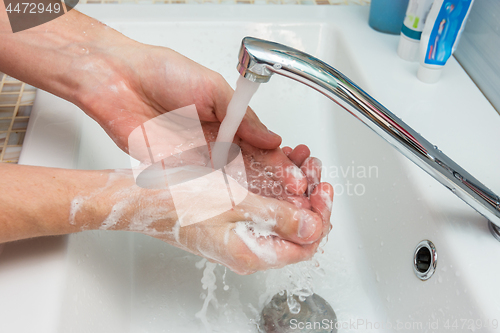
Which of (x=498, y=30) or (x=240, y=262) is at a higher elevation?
(x=498, y=30)

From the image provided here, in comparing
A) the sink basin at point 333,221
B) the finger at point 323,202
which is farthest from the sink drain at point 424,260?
the finger at point 323,202

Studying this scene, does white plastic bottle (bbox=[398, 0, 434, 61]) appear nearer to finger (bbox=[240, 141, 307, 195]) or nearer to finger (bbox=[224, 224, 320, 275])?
finger (bbox=[240, 141, 307, 195])

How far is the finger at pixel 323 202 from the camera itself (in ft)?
1.62

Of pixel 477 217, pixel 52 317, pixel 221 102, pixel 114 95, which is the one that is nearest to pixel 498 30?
pixel 477 217

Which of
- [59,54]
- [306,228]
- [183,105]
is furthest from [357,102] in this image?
[59,54]

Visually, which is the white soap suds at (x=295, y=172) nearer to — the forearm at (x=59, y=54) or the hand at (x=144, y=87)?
the hand at (x=144, y=87)

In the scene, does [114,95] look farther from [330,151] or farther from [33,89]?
[330,151]

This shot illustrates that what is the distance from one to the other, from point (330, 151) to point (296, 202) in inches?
10.2

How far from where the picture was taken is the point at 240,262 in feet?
1.43

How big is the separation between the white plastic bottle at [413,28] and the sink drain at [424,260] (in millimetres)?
367

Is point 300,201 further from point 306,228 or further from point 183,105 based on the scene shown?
point 183,105

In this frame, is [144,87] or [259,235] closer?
[259,235]

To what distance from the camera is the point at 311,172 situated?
0.56 meters

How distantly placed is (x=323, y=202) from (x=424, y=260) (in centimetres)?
14
